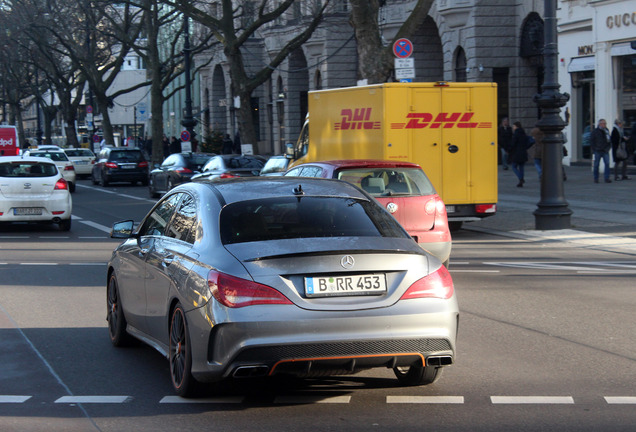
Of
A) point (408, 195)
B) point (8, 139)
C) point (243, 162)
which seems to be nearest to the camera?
point (408, 195)

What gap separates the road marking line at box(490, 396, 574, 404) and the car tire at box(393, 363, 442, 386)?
47cm

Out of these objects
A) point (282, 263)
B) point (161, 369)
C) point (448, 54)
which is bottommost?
point (161, 369)

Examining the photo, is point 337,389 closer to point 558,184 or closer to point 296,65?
point 558,184

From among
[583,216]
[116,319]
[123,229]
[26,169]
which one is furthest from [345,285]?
[26,169]

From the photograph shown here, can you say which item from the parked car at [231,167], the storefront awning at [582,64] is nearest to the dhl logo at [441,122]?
the parked car at [231,167]

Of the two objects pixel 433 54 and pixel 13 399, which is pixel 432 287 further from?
pixel 433 54

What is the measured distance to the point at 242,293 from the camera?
5.91 metres

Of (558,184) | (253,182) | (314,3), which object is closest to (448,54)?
(314,3)

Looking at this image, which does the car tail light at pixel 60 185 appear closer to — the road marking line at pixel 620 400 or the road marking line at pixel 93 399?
the road marking line at pixel 93 399

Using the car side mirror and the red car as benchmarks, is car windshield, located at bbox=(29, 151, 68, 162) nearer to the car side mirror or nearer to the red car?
the red car

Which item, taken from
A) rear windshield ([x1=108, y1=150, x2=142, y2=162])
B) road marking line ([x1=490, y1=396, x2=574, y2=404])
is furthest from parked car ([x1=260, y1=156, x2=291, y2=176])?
rear windshield ([x1=108, y1=150, x2=142, y2=162])

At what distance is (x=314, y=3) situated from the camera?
4128 centimetres

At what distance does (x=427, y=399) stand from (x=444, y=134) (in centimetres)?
1232

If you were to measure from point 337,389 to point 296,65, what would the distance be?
4937 centimetres
